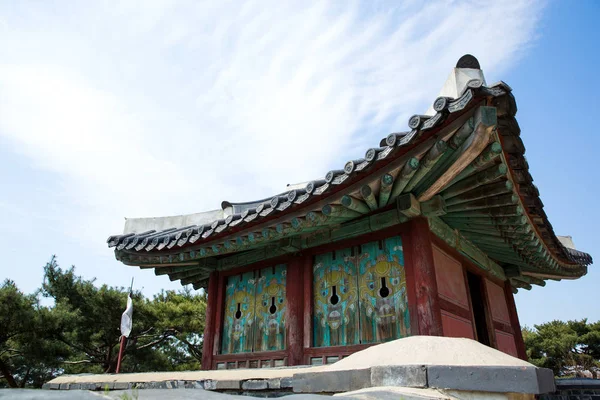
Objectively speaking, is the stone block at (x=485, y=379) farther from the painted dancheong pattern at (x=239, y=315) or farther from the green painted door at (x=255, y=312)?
the painted dancheong pattern at (x=239, y=315)

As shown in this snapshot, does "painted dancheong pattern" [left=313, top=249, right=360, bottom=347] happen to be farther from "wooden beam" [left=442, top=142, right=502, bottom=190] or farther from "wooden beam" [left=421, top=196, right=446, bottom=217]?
"wooden beam" [left=442, top=142, right=502, bottom=190]

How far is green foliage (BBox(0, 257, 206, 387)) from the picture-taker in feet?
50.3

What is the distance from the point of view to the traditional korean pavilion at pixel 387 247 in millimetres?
4824

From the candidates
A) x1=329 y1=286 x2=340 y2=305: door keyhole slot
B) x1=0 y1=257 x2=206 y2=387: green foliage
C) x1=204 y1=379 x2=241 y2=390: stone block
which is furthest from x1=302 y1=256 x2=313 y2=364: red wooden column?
x1=0 y1=257 x2=206 y2=387: green foliage

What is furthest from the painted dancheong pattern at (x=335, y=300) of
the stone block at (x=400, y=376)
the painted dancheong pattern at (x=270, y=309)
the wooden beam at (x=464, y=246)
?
the stone block at (x=400, y=376)

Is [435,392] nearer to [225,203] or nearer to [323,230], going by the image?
[323,230]

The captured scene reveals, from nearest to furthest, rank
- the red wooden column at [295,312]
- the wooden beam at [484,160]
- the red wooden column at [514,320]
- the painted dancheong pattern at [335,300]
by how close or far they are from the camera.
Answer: the wooden beam at [484,160]
the painted dancheong pattern at [335,300]
the red wooden column at [295,312]
the red wooden column at [514,320]

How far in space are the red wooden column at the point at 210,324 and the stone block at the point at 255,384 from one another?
3.01m

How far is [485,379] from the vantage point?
275 centimetres

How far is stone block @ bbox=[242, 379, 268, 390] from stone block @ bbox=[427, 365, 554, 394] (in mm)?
2871

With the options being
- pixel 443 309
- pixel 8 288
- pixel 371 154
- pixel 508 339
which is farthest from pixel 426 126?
pixel 8 288

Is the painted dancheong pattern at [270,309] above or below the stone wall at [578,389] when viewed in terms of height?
above

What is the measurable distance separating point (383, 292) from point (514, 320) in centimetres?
484

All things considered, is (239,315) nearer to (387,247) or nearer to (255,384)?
(255,384)
